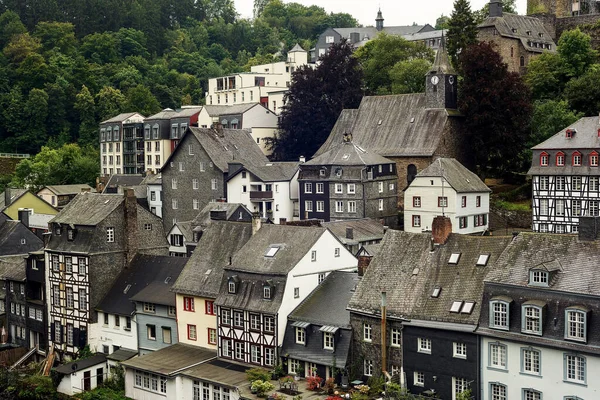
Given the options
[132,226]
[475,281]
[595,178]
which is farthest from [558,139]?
[132,226]

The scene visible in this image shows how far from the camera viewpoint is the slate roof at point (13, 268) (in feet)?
182

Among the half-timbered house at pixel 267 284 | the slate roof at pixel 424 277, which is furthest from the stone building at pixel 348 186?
the slate roof at pixel 424 277

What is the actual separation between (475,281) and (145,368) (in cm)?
1822

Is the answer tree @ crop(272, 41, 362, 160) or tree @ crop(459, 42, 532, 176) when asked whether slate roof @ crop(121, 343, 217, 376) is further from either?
tree @ crop(272, 41, 362, 160)

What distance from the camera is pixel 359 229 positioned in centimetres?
6056

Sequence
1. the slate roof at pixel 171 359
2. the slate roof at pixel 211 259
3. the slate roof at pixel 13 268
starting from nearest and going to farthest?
the slate roof at pixel 171 359 → the slate roof at pixel 211 259 → the slate roof at pixel 13 268

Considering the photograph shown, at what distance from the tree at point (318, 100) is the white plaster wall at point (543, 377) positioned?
159 feet

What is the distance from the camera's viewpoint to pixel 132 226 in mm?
52625

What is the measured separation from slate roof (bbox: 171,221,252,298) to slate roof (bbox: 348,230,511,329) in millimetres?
9302

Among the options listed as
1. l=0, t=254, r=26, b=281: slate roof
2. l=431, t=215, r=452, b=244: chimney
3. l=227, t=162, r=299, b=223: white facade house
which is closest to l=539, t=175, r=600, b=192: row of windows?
l=227, t=162, r=299, b=223: white facade house

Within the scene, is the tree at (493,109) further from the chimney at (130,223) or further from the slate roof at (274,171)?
the chimney at (130,223)

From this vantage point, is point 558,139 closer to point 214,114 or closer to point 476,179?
point 476,179

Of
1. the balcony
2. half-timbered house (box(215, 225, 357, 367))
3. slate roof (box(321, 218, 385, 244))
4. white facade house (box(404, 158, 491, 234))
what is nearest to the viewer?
half-timbered house (box(215, 225, 357, 367))

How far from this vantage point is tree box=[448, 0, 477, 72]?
85812 mm
